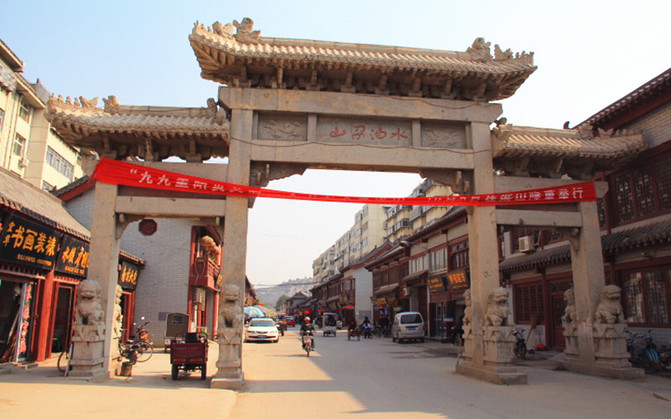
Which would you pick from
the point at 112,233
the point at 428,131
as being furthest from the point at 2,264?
the point at 428,131

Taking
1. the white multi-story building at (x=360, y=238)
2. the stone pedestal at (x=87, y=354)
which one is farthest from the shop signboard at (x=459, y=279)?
the white multi-story building at (x=360, y=238)

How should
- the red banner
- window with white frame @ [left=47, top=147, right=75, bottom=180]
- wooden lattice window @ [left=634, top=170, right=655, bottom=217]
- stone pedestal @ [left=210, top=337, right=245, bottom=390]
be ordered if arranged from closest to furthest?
stone pedestal @ [left=210, top=337, right=245, bottom=390] → the red banner → wooden lattice window @ [left=634, top=170, right=655, bottom=217] → window with white frame @ [left=47, top=147, right=75, bottom=180]

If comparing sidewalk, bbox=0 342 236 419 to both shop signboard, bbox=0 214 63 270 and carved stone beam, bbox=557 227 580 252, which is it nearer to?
shop signboard, bbox=0 214 63 270

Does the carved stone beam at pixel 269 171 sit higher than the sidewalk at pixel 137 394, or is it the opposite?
the carved stone beam at pixel 269 171

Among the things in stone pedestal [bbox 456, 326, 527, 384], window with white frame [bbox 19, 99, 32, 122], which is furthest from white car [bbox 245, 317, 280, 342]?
window with white frame [bbox 19, 99, 32, 122]

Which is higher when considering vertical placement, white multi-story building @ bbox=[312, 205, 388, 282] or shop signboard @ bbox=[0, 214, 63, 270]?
white multi-story building @ bbox=[312, 205, 388, 282]

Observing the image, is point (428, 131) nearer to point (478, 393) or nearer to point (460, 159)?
point (460, 159)

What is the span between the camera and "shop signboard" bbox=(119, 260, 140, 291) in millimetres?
18453

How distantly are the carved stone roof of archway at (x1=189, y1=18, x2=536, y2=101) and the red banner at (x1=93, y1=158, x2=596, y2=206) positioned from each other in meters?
2.65

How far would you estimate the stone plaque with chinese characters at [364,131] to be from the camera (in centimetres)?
1209

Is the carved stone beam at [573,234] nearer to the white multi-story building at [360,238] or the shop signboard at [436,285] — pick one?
the shop signboard at [436,285]

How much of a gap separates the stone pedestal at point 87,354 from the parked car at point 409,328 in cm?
2068

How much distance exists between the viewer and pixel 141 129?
10.9 meters

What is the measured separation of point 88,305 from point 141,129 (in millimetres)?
3882
